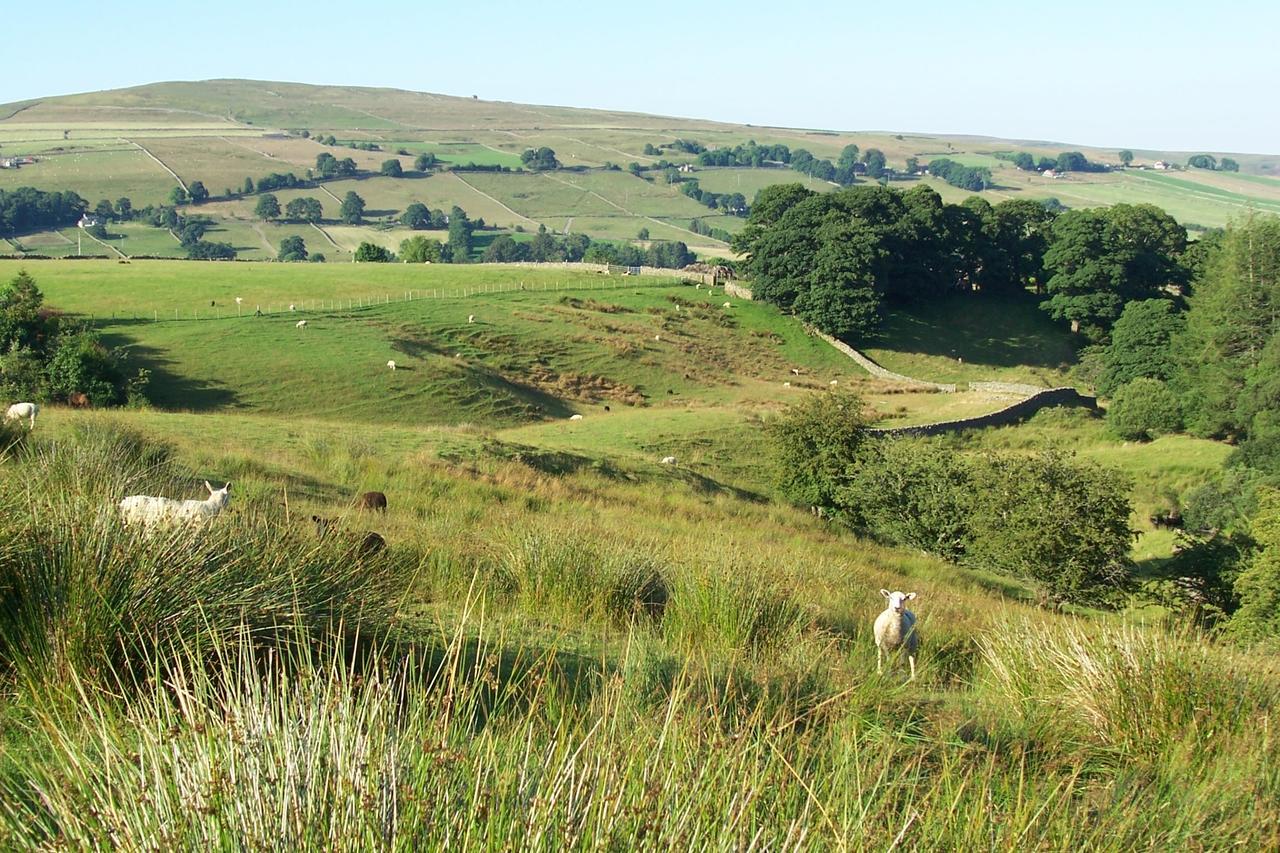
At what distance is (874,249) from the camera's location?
75.2 m

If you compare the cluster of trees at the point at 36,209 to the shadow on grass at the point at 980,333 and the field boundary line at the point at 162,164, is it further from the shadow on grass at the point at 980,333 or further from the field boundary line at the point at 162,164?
the shadow on grass at the point at 980,333

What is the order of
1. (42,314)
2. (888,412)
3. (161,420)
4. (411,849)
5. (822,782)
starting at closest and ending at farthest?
Result: (411,849), (822,782), (161,420), (42,314), (888,412)

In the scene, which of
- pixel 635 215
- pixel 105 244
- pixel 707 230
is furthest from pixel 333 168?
pixel 707 230

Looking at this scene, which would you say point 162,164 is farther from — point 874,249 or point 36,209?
point 874,249

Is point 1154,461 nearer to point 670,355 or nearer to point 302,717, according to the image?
point 670,355

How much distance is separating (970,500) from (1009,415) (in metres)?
28.2

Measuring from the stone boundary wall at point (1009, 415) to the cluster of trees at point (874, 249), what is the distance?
14103mm

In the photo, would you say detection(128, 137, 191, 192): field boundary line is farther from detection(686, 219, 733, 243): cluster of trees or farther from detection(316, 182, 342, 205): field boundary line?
detection(686, 219, 733, 243): cluster of trees

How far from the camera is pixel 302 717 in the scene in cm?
445

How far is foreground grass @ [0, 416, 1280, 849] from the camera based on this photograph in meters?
4.03

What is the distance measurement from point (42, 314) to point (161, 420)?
679 inches

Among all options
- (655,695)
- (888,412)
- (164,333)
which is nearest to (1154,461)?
(888,412)

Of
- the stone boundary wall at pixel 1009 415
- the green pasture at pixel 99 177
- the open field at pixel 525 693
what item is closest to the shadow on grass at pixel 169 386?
the open field at pixel 525 693

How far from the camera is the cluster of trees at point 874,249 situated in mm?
73375
